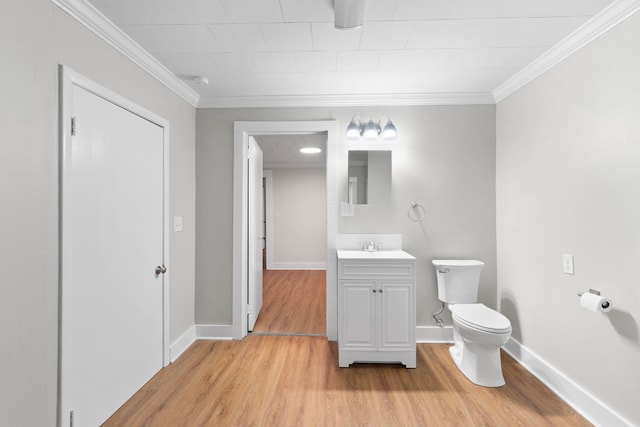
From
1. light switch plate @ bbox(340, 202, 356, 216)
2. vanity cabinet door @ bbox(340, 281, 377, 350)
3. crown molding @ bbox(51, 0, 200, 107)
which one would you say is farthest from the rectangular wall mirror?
crown molding @ bbox(51, 0, 200, 107)

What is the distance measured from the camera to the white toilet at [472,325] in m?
2.08

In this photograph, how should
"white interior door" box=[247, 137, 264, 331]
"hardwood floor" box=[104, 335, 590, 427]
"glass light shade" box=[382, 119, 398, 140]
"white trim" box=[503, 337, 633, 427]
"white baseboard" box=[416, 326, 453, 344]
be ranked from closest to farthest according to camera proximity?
"white trim" box=[503, 337, 633, 427] → "hardwood floor" box=[104, 335, 590, 427] → "glass light shade" box=[382, 119, 398, 140] → "white baseboard" box=[416, 326, 453, 344] → "white interior door" box=[247, 137, 264, 331]

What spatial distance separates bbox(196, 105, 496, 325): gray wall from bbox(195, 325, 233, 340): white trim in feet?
0.17

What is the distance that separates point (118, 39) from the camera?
1.83 meters

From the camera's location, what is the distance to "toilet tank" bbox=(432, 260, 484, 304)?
259 cm

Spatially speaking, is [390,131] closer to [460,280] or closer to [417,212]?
[417,212]

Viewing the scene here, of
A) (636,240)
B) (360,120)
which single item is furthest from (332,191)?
(636,240)

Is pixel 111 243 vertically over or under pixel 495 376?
over

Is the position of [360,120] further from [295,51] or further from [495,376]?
[495,376]

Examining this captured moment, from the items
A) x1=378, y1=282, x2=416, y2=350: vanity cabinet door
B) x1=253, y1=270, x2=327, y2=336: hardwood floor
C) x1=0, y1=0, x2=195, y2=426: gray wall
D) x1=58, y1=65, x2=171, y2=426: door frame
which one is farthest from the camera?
x1=253, y1=270, x2=327, y2=336: hardwood floor

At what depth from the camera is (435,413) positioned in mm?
1853

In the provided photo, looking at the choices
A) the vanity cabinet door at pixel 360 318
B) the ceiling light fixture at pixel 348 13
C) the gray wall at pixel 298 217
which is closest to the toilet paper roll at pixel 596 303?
the vanity cabinet door at pixel 360 318

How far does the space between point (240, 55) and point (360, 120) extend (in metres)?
1.27

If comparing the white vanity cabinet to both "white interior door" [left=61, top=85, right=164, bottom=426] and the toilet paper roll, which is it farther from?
"white interior door" [left=61, top=85, right=164, bottom=426]
